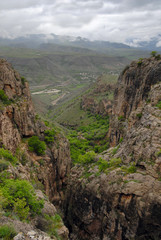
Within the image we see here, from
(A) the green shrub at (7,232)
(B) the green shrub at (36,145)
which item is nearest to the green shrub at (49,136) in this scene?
(B) the green shrub at (36,145)

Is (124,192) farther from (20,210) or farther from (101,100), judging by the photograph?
(101,100)

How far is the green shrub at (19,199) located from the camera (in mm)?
14188

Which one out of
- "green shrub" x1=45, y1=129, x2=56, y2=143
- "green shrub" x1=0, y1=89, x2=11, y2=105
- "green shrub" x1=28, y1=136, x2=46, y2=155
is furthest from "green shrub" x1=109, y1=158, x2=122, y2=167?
"green shrub" x1=0, y1=89, x2=11, y2=105

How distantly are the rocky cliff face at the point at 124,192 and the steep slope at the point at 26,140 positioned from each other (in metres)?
4.69

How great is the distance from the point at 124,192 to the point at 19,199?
1212 centimetres

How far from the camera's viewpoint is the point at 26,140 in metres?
31.1

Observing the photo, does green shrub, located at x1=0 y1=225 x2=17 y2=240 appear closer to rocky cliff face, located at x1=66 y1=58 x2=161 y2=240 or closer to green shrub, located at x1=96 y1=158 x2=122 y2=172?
rocky cliff face, located at x1=66 y1=58 x2=161 y2=240

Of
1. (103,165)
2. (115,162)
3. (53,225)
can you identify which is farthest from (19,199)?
(115,162)

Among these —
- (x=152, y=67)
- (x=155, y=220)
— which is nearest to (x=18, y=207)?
(x=155, y=220)

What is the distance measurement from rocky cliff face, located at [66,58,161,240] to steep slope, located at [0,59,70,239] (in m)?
4.69

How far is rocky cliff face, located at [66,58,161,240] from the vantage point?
Answer: 65.2 feet

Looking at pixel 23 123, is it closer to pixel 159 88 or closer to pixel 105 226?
pixel 105 226

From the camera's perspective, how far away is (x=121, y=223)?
21.5 metres

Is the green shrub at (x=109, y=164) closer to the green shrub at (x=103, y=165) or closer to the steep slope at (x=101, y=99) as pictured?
the green shrub at (x=103, y=165)
